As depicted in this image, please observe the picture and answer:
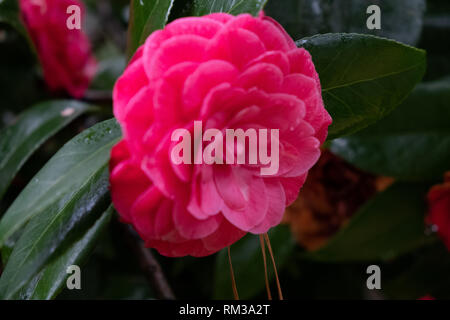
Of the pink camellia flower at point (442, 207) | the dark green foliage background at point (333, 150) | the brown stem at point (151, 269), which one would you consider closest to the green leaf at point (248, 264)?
the dark green foliage background at point (333, 150)

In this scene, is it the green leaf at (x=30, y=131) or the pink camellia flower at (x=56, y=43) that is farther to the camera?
the pink camellia flower at (x=56, y=43)

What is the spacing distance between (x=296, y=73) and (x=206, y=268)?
0.52 m

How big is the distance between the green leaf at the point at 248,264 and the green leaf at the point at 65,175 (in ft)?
1.16

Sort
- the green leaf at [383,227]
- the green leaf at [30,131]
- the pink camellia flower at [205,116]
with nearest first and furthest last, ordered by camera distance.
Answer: the pink camellia flower at [205,116]
the green leaf at [30,131]
the green leaf at [383,227]

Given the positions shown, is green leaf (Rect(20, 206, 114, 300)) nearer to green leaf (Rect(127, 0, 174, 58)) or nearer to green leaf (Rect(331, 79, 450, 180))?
green leaf (Rect(127, 0, 174, 58))

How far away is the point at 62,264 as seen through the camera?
363 mm

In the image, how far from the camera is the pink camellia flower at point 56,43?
652 mm

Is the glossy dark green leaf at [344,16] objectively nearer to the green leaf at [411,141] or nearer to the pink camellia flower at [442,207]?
the green leaf at [411,141]

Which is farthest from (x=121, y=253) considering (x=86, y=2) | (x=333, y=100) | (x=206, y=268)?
(x=86, y=2)

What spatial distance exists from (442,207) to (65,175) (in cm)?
45

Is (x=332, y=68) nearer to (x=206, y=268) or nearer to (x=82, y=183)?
(x=82, y=183)

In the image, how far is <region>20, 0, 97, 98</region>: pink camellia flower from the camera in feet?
2.14

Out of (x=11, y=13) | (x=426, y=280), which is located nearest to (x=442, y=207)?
(x=426, y=280)

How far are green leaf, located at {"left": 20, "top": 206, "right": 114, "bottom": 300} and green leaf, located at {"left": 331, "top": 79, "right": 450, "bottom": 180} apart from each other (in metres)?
0.32
